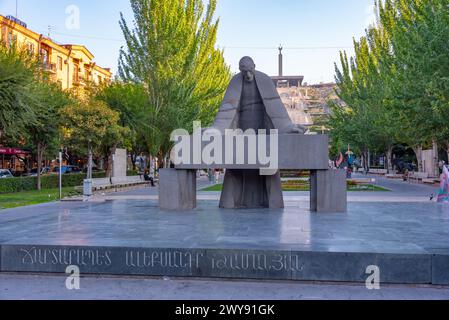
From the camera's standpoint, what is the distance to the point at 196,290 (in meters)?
5.64

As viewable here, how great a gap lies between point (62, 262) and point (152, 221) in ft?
10.1

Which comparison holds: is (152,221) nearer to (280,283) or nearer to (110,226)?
(110,226)

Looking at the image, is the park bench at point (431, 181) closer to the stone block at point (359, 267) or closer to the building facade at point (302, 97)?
the stone block at point (359, 267)

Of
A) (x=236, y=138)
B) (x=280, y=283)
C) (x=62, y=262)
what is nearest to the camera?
(x=280, y=283)

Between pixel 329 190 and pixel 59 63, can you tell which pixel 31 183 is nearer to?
pixel 329 190

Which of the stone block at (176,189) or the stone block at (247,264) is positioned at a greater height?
the stone block at (176,189)

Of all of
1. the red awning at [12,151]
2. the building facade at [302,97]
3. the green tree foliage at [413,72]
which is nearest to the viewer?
the green tree foliage at [413,72]

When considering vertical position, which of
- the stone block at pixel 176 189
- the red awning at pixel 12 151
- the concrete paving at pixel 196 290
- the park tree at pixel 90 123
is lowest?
the concrete paving at pixel 196 290

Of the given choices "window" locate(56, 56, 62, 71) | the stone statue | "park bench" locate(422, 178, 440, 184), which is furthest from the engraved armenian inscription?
"window" locate(56, 56, 62, 71)

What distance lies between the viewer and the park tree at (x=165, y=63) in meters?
29.2

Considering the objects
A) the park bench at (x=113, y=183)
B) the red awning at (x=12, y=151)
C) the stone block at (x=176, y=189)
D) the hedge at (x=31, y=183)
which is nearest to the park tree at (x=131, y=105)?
the park bench at (x=113, y=183)

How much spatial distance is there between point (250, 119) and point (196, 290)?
6812mm

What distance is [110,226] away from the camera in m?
8.71
